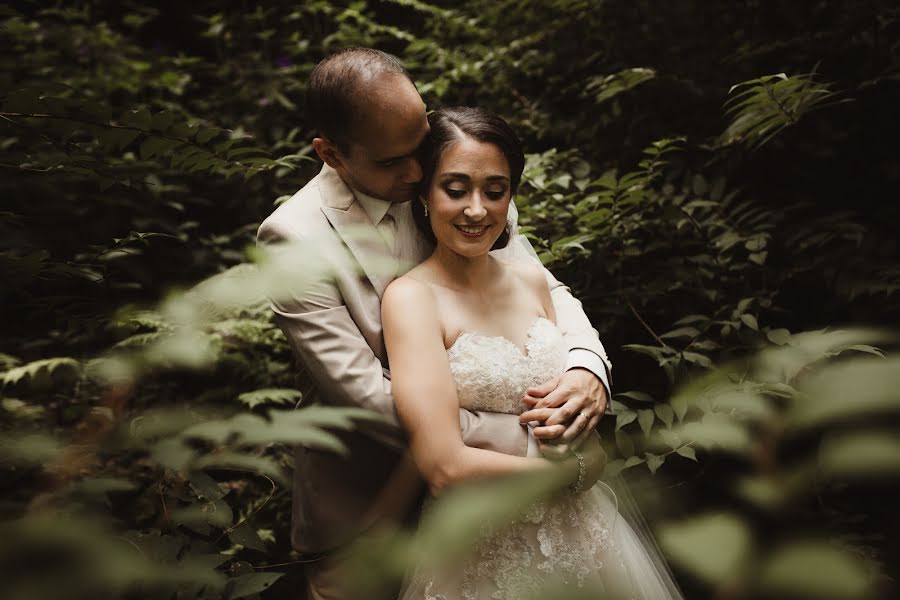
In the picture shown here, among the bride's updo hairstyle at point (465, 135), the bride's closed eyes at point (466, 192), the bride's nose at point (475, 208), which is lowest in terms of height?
the bride's nose at point (475, 208)

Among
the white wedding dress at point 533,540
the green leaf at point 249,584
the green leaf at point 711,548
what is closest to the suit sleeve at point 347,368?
the white wedding dress at point 533,540

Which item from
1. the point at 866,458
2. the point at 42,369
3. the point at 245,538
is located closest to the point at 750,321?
the point at 245,538

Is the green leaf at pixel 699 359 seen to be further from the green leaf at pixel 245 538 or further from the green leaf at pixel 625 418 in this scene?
the green leaf at pixel 245 538

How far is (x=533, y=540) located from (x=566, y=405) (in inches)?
16.1

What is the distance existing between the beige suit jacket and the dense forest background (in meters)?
0.27

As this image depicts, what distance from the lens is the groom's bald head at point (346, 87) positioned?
1958 millimetres

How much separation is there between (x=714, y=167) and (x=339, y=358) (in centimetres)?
233

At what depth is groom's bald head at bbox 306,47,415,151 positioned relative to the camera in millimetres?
1958

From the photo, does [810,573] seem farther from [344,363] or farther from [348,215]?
[348,215]

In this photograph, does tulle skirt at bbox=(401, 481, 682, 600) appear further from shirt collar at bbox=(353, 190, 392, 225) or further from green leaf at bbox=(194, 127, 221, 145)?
green leaf at bbox=(194, 127, 221, 145)

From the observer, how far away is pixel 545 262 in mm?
2703

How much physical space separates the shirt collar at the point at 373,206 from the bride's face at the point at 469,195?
207mm

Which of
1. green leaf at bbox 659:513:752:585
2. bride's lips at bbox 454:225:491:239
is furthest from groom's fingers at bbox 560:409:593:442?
green leaf at bbox 659:513:752:585

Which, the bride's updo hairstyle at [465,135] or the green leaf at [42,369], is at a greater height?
the bride's updo hairstyle at [465,135]
